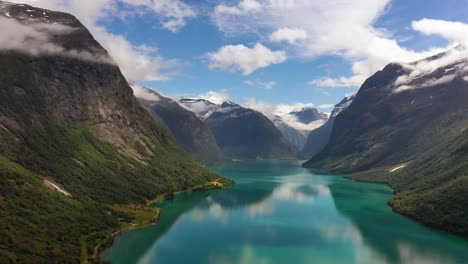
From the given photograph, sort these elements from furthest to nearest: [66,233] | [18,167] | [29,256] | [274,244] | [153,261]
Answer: [18,167]
[274,244]
[66,233]
[153,261]
[29,256]

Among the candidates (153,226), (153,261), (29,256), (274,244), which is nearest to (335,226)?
(274,244)

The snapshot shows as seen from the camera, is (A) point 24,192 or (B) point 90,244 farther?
(A) point 24,192

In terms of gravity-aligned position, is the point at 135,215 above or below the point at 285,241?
above

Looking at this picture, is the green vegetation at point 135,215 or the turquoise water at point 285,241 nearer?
the turquoise water at point 285,241

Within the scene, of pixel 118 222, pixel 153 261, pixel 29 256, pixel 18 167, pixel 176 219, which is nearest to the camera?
pixel 29 256

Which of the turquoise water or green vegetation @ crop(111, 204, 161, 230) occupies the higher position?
green vegetation @ crop(111, 204, 161, 230)

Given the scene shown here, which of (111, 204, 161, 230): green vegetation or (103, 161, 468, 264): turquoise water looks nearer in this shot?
(103, 161, 468, 264): turquoise water

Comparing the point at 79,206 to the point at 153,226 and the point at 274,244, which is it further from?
the point at 274,244

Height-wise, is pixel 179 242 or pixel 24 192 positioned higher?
pixel 24 192

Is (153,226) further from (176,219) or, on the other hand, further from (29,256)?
(29,256)

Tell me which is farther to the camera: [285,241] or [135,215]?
[135,215]

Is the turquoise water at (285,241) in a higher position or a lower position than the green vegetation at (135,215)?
lower
